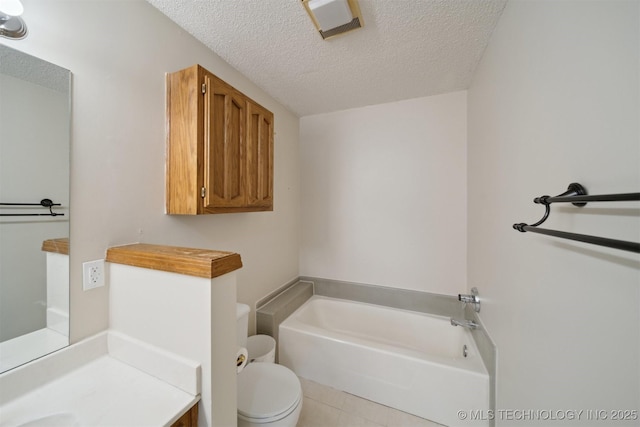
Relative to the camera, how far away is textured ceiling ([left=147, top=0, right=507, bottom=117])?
3.84ft

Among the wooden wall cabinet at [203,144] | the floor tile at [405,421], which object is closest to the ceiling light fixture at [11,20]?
the wooden wall cabinet at [203,144]

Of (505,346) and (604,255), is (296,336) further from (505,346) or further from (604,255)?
(604,255)

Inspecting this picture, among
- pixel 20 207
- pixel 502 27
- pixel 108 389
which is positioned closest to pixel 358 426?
pixel 108 389

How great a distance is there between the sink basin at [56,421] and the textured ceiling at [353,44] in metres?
1.80

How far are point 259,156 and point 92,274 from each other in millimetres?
1075

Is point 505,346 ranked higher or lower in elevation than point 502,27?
lower

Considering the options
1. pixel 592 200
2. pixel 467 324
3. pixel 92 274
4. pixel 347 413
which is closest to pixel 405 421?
pixel 347 413

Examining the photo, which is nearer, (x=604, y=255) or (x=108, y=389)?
(x=604, y=255)

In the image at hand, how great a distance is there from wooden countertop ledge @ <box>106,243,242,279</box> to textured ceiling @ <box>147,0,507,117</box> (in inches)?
50.6

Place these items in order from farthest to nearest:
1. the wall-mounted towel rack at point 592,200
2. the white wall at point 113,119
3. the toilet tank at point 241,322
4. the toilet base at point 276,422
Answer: the toilet tank at point 241,322 → the toilet base at point 276,422 → the white wall at point 113,119 → the wall-mounted towel rack at point 592,200

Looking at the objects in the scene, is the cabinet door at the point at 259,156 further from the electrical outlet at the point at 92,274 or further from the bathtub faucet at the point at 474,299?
the bathtub faucet at the point at 474,299

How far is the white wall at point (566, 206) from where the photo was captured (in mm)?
515

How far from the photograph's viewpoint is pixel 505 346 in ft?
3.78

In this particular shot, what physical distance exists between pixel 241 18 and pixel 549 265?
6.14ft
